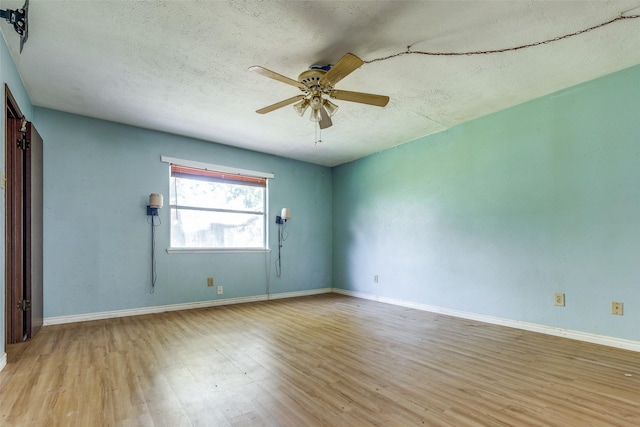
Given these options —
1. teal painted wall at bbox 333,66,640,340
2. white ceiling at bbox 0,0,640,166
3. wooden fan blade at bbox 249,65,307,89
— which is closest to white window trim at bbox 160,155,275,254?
white ceiling at bbox 0,0,640,166

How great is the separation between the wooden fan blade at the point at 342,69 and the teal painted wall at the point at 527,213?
7.55 feet

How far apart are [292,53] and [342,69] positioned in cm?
53

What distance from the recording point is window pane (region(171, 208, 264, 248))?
439cm

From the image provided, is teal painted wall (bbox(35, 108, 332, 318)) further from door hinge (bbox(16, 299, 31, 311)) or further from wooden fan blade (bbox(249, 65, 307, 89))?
wooden fan blade (bbox(249, 65, 307, 89))

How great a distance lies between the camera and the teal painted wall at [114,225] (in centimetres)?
357

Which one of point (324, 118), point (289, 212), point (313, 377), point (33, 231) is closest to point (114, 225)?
point (33, 231)

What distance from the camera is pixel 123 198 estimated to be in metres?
3.98

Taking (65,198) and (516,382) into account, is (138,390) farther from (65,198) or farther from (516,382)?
(65,198)

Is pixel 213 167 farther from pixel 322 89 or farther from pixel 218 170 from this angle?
pixel 322 89

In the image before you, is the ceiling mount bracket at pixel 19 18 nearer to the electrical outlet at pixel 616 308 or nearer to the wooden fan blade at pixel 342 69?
the wooden fan blade at pixel 342 69


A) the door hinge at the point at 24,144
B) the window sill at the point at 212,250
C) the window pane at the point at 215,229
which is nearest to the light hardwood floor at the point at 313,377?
the window sill at the point at 212,250

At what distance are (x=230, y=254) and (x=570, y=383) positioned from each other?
13.3 ft

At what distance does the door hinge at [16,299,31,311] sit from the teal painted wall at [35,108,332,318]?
592 mm

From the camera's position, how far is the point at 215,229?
4711 millimetres
